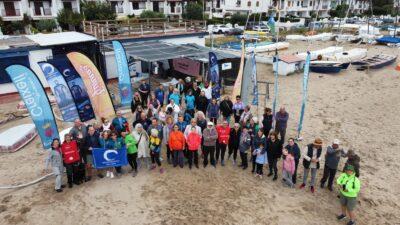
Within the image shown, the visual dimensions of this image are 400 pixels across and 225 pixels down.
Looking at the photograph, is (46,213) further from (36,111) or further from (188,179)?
(188,179)

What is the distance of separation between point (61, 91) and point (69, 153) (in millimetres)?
3845

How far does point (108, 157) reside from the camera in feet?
29.6

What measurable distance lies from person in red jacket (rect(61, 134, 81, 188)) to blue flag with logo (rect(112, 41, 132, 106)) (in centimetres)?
525

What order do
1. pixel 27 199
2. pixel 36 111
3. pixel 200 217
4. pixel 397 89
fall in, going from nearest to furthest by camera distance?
1. pixel 200 217
2. pixel 27 199
3. pixel 36 111
4. pixel 397 89

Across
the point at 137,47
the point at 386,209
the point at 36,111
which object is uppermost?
the point at 137,47

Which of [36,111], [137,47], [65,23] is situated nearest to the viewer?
[36,111]

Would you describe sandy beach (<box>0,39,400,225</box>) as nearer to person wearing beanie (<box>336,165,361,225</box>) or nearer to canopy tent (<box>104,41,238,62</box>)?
person wearing beanie (<box>336,165,361,225</box>)

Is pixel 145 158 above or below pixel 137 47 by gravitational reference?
below

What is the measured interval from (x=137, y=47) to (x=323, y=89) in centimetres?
1138

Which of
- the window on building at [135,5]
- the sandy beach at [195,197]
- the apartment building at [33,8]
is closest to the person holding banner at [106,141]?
the sandy beach at [195,197]

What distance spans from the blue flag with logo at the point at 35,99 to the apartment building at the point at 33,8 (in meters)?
37.4

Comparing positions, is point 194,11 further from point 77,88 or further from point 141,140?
point 141,140

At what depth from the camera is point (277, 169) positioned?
32.2ft

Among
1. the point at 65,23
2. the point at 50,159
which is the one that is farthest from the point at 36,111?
the point at 65,23
